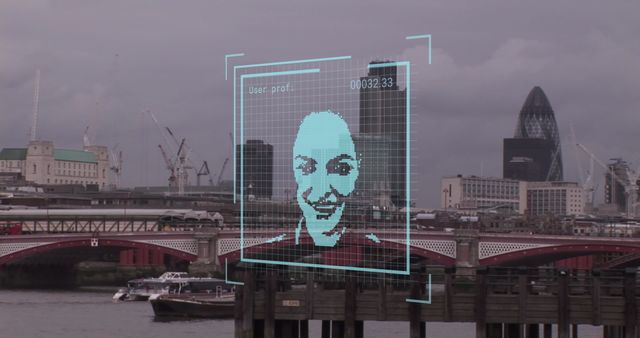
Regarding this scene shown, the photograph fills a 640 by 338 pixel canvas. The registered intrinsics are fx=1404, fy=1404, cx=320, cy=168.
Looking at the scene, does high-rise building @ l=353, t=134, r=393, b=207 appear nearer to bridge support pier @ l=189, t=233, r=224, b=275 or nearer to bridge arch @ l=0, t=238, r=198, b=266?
bridge support pier @ l=189, t=233, r=224, b=275

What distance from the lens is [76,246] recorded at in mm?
87250

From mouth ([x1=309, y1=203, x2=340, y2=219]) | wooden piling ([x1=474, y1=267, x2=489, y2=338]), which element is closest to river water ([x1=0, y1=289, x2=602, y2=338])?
wooden piling ([x1=474, y1=267, x2=489, y2=338])

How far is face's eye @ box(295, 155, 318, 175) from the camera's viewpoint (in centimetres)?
2766

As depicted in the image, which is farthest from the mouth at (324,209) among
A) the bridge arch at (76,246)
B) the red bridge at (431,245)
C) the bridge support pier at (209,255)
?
the bridge arch at (76,246)

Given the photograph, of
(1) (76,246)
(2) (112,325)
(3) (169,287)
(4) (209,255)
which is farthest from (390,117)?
(1) (76,246)

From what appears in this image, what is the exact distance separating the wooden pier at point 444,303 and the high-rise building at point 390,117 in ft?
13.5

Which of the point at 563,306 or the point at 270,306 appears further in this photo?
the point at 270,306

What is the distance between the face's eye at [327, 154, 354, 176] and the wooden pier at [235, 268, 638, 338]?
122 inches

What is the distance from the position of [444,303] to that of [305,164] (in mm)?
4529

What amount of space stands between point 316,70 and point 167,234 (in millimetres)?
59606

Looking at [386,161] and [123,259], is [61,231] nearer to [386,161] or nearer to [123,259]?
Answer: [123,259]

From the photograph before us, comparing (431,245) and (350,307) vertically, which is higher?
(350,307)

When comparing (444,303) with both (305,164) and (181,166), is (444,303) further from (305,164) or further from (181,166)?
(181,166)

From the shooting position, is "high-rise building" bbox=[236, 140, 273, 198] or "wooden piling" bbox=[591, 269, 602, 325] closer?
"high-rise building" bbox=[236, 140, 273, 198]
